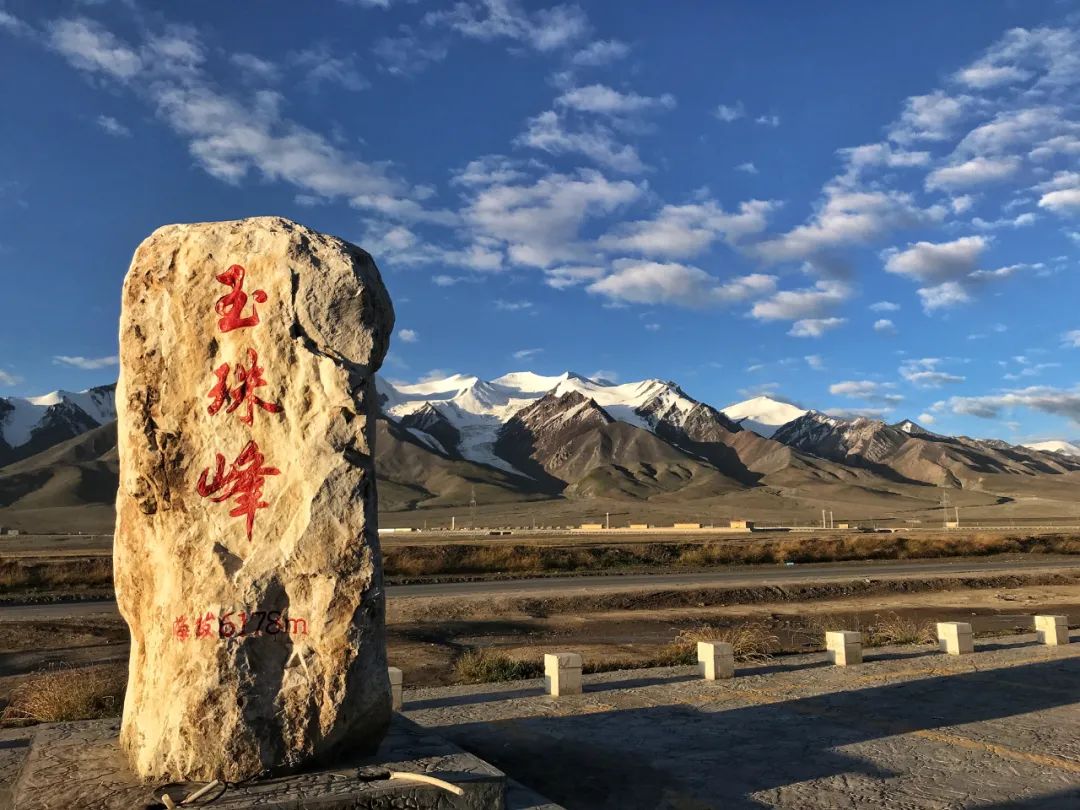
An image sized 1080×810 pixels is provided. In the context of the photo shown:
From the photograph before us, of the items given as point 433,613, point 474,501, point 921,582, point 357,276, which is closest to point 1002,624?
point 921,582

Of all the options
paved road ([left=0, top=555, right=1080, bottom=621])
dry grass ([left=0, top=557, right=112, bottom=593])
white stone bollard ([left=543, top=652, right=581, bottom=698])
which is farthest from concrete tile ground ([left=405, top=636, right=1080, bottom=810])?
dry grass ([left=0, top=557, right=112, bottom=593])

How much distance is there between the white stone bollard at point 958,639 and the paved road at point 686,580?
1276cm

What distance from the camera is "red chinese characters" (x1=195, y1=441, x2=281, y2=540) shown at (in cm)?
657

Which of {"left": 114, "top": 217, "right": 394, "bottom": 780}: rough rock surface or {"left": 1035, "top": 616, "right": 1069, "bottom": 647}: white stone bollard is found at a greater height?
{"left": 114, "top": 217, "right": 394, "bottom": 780}: rough rock surface

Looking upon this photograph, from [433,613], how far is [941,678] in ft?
43.7

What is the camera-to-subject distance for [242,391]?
6.80 m

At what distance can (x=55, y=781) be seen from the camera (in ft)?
20.4

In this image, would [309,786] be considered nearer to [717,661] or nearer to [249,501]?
[249,501]

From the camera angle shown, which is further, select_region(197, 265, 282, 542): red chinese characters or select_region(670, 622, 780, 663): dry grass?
select_region(670, 622, 780, 663): dry grass

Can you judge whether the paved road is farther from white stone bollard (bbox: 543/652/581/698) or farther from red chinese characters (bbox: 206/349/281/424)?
red chinese characters (bbox: 206/349/281/424)

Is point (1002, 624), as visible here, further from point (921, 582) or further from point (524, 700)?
point (524, 700)

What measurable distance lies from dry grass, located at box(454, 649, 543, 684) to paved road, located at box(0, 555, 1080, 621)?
11.2 m

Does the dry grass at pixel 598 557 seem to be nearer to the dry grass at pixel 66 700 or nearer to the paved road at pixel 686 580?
the paved road at pixel 686 580

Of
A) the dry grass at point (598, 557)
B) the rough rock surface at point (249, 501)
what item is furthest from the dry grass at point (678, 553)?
the rough rock surface at point (249, 501)
